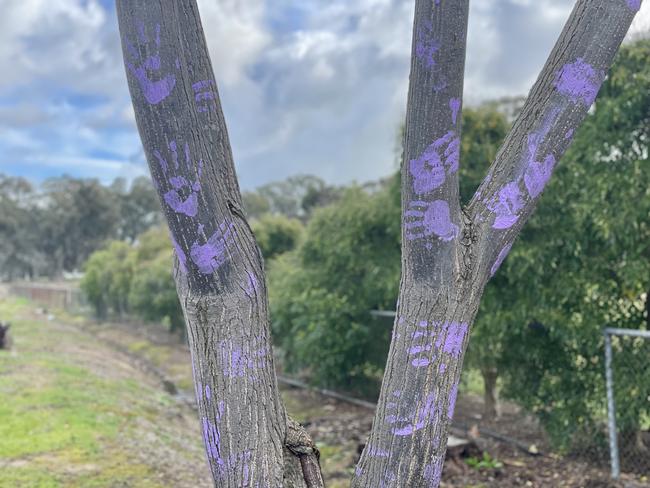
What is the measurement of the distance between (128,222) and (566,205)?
173ft

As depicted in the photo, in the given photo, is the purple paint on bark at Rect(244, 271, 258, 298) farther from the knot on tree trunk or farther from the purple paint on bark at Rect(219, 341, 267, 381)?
the knot on tree trunk

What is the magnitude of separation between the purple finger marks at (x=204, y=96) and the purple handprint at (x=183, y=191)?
0.19m

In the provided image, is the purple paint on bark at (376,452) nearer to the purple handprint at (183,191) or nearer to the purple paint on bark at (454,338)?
the purple paint on bark at (454,338)

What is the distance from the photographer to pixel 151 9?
1924 millimetres

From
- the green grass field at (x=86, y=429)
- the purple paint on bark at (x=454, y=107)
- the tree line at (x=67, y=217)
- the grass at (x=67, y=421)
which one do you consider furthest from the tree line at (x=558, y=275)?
the tree line at (x=67, y=217)

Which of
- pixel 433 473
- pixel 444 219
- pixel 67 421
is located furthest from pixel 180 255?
pixel 67 421

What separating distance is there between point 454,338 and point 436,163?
621mm

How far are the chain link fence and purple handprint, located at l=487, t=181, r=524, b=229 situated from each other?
127 inches

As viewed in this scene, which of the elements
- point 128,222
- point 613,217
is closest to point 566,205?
point 613,217

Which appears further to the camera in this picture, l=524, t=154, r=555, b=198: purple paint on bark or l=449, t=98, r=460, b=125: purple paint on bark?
l=524, t=154, r=555, b=198: purple paint on bark

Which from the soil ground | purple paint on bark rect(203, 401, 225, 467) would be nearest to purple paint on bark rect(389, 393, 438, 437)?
purple paint on bark rect(203, 401, 225, 467)

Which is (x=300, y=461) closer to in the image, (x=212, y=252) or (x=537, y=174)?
(x=212, y=252)

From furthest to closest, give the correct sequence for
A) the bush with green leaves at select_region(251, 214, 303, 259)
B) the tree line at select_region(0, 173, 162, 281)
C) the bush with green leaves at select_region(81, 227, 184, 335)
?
the tree line at select_region(0, 173, 162, 281), the bush with green leaves at select_region(81, 227, 184, 335), the bush with green leaves at select_region(251, 214, 303, 259)

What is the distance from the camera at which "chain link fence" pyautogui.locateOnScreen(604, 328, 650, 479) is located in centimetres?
495
